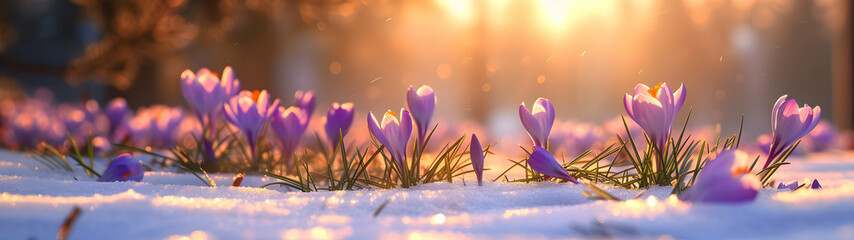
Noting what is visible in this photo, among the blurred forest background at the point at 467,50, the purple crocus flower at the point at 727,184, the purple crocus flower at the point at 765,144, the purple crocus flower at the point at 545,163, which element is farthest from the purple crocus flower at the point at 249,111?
the blurred forest background at the point at 467,50

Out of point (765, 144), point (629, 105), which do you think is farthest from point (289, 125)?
point (765, 144)

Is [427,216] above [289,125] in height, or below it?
below

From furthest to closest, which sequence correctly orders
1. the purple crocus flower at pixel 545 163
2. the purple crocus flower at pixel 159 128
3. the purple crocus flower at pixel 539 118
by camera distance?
the purple crocus flower at pixel 159 128 → the purple crocus flower at pixel 539 118 → the purple crocus flower at pixel 545 163

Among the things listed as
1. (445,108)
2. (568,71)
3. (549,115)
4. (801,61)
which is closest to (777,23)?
(801,61)

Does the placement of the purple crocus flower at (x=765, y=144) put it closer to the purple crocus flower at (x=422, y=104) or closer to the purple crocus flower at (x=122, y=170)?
the purple crocus flower at (x=422, y=104)

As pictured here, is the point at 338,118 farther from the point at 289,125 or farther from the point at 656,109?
the point at 656,109
